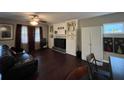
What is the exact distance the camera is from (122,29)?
2.35 meters

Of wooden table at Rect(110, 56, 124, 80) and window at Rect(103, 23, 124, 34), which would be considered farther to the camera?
window at Rect(103, 23, 124, 34)

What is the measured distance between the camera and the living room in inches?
53.9

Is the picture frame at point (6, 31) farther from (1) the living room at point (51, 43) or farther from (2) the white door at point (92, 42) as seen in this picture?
(2) the white door at point (92, 42)

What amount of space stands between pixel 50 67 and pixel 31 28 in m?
1.25

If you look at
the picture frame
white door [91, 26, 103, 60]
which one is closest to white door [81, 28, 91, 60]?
white door [91, 26, 103, 60]

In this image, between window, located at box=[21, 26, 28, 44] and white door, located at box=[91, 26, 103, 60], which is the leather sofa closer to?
window, located at box=[21, 26, 28, 44]

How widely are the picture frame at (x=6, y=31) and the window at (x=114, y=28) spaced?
2.04m

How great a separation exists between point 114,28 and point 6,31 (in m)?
2.24

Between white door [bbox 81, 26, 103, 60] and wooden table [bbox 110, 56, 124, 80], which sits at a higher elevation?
white door [bbox 81, 26, 103, 60]

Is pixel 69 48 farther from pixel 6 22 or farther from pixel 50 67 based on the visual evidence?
pixel 6 22

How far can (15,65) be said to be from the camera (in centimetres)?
198

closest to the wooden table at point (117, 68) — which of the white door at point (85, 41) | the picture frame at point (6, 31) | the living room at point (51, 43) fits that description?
the living room at point (51, 43)

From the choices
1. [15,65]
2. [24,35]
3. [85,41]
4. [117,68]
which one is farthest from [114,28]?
[15,65]

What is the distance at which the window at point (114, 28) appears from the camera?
7.72 ft
